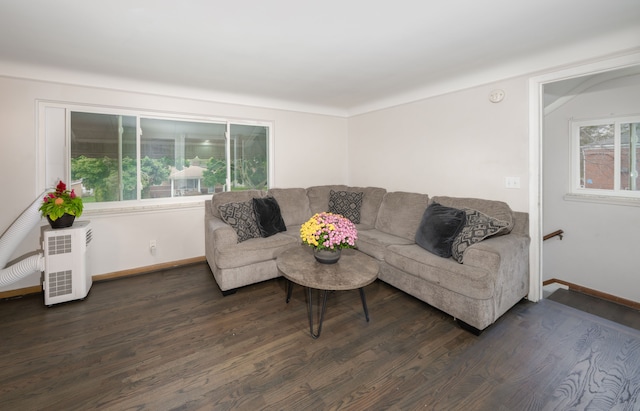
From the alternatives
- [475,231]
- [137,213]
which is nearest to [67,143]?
[137,213]

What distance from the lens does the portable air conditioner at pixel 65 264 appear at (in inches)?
100

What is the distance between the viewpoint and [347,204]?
4.05 meters

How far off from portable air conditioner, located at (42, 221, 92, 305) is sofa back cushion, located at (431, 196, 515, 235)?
3766mm

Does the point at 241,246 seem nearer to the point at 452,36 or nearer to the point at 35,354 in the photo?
the point at 35,354

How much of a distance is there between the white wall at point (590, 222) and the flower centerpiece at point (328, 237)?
356 centimetres

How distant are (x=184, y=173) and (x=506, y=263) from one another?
12.5 feet

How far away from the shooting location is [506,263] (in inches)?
88.7

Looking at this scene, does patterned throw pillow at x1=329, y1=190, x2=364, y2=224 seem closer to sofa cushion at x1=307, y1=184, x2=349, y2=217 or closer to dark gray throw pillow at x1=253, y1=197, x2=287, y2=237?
sofa cushion at x1=307, y1=184, x2=349, y2=217

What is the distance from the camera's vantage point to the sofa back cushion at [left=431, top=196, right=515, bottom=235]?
8.60 feet

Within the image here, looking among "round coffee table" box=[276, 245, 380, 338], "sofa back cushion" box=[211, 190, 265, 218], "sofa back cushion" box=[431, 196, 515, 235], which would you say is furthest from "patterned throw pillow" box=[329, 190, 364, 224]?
"round coffee table" box=[276, 245, 380, 338]

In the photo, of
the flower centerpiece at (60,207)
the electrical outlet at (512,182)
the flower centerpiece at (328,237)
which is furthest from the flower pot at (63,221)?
the electrical outlet at (512,182)

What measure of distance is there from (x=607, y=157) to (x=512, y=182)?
198 cm

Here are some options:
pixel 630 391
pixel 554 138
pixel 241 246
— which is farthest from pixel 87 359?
pixel 554 138

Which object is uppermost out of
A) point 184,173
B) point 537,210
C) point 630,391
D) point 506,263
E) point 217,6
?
point 217,6
